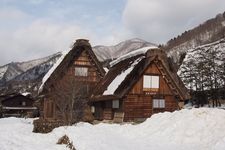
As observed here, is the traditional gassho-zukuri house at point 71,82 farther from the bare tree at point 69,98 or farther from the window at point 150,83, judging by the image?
the window at point 150,83

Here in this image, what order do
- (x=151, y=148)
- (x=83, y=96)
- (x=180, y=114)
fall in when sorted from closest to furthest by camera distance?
1. (x=151, y=148)
2. (x=180, y=114)
3. (x=83, y=96)

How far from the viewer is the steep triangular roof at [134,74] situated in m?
31.6

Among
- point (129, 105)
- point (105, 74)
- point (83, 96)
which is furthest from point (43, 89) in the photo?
point (129, 105)

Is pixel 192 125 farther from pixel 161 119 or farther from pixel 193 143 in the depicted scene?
pixel 161 119

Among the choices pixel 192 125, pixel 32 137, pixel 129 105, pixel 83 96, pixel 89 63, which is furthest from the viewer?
pixel 89 63

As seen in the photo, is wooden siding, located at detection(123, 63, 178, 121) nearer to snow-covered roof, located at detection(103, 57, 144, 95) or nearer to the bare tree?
snow-covered roof, located at detection(103, 57, 144, 95)

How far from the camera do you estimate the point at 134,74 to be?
31.8m

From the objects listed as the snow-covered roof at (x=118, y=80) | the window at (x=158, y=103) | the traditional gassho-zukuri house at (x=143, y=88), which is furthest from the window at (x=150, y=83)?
the snow-covered roof at (x=118, y=80)

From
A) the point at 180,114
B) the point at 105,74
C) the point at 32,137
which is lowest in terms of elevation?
the point at 32,137

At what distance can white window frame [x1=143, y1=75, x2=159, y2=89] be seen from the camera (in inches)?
1303

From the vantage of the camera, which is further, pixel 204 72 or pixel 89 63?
pixel 204 72

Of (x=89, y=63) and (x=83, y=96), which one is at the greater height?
(x=89, y=63)

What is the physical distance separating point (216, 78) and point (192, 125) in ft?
155

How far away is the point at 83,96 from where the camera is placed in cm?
3791
